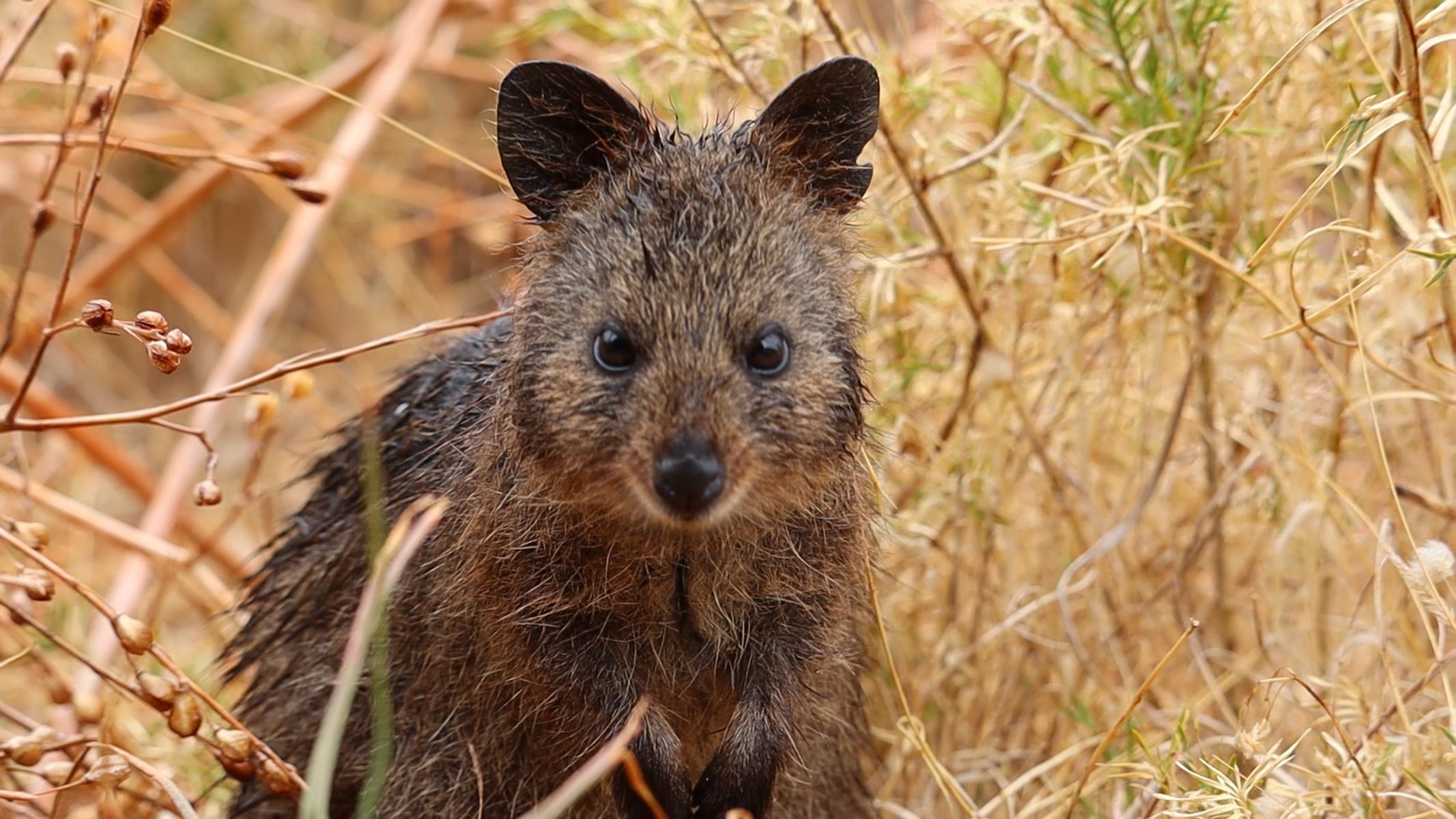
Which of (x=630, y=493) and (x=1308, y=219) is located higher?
(x=630, y=493)

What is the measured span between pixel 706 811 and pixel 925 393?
2116mm

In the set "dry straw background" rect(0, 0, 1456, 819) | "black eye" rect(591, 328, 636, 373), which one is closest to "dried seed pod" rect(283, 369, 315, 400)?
"dry straw background" rect(0, 0, 1456, 819)

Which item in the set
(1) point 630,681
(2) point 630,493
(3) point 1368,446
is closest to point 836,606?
(1) point 630,681

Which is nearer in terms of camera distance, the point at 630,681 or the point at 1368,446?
the point at 630,681

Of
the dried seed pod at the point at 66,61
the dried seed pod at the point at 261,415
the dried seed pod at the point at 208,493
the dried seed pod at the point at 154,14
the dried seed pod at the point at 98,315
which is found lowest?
the dried seed pod at the point at 208,493

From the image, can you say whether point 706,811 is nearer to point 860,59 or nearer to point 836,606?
point 836,606

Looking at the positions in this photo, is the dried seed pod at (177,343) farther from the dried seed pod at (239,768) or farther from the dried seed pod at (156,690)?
the dried seed pod at (239,768)

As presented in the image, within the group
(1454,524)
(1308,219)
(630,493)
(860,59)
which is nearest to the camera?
(630,493)

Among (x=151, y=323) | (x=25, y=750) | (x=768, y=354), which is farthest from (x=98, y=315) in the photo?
(x=768, y=354)

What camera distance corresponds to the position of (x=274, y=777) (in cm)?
383

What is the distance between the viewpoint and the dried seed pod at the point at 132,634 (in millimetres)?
3604

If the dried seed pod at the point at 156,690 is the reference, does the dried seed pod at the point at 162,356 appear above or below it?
above

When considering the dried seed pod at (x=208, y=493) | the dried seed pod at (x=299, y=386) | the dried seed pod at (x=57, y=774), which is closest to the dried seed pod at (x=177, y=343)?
the dried seed pod at (x=208, y=493)

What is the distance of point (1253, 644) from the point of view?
5332 mm
